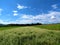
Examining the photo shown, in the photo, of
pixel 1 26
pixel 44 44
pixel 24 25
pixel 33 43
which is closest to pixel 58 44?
pixel 44 44

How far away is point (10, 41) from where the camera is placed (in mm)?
12508

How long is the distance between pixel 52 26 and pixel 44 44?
12.8m

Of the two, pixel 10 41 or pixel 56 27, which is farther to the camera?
pixel 56 27

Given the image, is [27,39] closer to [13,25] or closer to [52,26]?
[13,25]

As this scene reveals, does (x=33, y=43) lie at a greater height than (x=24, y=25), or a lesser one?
lesser

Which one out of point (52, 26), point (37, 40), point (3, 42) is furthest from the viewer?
point (52, 26)

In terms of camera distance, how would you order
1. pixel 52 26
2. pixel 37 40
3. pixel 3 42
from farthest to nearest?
pixel 52 26, pixel 37 40, pixel 3 42

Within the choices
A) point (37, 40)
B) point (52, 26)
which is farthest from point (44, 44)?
point (52, 26)

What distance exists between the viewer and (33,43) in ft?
41.2

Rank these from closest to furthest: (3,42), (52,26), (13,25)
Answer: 1. (3,42)
2. (13,25)
3. (52,26)

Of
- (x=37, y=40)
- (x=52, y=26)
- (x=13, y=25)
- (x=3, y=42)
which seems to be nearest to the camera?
(x=3, y=42)

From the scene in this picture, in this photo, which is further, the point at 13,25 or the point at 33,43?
the point at 13,25

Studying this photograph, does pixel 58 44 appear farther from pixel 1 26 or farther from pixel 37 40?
pixel 1 26

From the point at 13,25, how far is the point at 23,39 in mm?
7924
